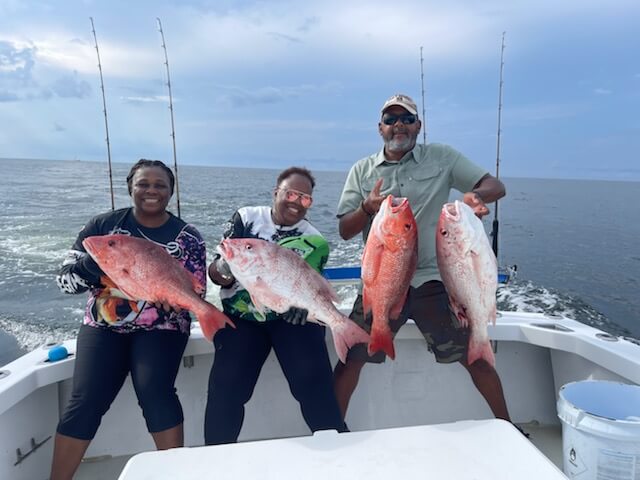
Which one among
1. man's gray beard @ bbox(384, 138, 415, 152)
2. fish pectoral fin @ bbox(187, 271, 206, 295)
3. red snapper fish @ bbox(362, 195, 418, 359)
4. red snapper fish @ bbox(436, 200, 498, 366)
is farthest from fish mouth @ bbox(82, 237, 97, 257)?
man's gray beard @ bbox(384, 138, 415, 152)

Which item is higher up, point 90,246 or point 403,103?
point 403,103

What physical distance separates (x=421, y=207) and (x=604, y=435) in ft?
5.27

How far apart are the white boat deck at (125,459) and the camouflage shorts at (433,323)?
0.96m

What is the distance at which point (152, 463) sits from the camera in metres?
1.65

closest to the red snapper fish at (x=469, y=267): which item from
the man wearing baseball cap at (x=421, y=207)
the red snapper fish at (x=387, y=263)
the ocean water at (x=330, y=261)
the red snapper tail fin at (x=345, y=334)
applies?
the red snapper fish at (x=387, y=263)

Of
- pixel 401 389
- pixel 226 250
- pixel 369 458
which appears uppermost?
pixel 226 250

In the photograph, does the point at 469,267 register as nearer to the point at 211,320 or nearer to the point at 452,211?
the point at 452,211

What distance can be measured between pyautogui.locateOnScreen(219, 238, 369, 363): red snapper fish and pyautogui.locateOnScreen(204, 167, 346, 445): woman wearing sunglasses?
17 cm

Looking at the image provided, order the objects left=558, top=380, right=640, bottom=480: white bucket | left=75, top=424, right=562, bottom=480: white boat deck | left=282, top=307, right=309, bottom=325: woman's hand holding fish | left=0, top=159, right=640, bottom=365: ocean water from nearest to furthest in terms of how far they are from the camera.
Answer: left=558, top=380, right=640, bottom=480: white bucket
left=282, top=307, right=309, bottom=325: woman's hand holding fish
left=75, top=424, right=562, bottom=480: white boat deck
left=0, top=159, right=640, bottom=365: ocean water

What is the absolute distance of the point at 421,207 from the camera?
3.04m

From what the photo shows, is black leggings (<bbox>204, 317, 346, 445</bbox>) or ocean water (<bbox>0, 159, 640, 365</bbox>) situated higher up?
black leggings (<bbox>204, 317, 346, 445</bbox>)

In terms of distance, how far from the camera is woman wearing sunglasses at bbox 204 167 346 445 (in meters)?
2.52

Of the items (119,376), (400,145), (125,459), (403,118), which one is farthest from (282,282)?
(125,459)

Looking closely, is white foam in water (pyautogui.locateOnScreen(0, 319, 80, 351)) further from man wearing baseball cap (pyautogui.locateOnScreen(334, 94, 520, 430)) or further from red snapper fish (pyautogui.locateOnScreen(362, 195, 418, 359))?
red snapper fish (pyautogui.locateOnScreen(362, 195, 418, 359))
